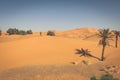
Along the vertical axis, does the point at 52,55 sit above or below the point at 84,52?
below

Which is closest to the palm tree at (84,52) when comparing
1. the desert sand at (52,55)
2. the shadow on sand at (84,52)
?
the shadow on sand at (84,52)

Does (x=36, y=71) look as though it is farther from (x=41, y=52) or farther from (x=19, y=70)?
(x=41, y=52)

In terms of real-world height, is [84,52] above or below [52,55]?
above

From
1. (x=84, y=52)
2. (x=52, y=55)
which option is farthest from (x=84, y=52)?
(x=52, y=55)

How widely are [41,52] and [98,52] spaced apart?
1266 cm

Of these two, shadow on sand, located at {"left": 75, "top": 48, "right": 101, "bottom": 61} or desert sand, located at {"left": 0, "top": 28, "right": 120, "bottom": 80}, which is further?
shadow on sand, located at {"left": 75, "top": 48, "right": 101, "bottom": 61}

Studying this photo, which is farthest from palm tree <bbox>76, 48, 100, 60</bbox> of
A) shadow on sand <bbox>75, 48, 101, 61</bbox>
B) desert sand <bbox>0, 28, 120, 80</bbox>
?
desert sand <bbox>0, 28, 120, 80</bbox>

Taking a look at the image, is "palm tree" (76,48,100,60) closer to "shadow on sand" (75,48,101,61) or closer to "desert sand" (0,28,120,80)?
"shadow on sand" (75,48,101,61)

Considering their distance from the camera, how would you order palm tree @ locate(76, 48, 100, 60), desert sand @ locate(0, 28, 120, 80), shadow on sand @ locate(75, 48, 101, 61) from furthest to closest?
palm tree @ locate(76, 48, 100, 60) → shadow on sand @ locate(75, 48, 101, 61) → desert sand @ locate(0, 28, 120, 80)

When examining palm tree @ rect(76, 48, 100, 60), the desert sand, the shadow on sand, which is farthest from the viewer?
palm tree @ rect(76, 48, 100, 60)

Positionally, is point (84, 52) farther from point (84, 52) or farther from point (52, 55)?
point (52, 55)

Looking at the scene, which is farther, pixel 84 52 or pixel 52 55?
pixel 84 52

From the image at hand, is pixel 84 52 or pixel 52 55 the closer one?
pixel 52 55

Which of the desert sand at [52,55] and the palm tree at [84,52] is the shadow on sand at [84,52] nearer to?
the palm tree at [84,52]
